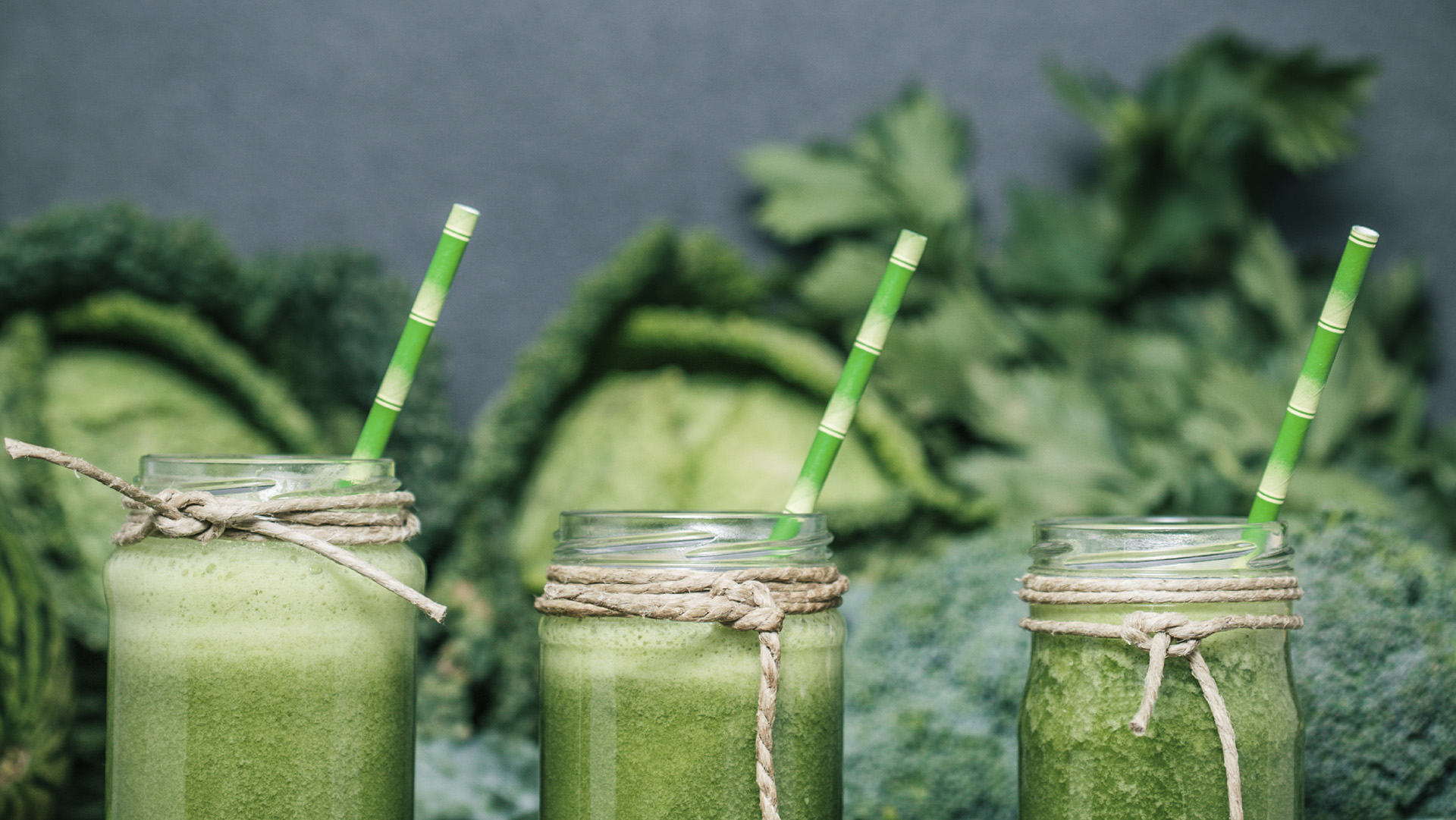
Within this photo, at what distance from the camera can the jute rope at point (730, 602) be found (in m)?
0.58

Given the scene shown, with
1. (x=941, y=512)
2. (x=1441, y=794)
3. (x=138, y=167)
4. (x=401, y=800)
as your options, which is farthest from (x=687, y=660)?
(x=138, y=167)

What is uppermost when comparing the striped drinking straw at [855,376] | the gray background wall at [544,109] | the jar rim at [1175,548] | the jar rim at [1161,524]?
the gray background wall at [544,109]

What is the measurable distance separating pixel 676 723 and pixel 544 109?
1062 millimetres

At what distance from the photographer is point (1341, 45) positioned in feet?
4.90

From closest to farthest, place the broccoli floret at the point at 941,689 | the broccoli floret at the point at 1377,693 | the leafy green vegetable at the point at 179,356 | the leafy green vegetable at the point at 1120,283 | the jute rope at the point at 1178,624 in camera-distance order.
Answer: the jute rope at the point at 1178,624, the broccoli floret at the point at 1377,693, the broccoli floret at the point at 941,689, the leafy green vegetable at the point at 179,356, the leafy green vegetable at the point at 1120,283

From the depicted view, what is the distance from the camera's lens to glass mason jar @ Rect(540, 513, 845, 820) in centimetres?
59

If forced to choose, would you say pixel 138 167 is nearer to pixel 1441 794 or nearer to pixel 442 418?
pixel 442 418

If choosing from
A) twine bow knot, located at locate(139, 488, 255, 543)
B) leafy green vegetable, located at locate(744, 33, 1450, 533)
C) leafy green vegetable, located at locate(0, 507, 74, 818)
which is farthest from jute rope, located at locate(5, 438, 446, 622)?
leafy green vegetable, located at locate(744, 33, 1450, 533)

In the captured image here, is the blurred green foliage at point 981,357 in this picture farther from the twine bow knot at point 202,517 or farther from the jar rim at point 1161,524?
the twine bow knot at point 202,517

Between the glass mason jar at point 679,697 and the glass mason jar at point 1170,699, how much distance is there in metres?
0.14

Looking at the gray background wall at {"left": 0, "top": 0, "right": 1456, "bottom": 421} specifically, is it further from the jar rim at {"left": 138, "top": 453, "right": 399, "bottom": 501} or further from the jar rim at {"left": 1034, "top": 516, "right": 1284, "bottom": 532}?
the jar rim at {"left": 1034, "top": 516, "right": 1284, "bottom": 532}

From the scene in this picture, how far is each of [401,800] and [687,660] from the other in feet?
0.70

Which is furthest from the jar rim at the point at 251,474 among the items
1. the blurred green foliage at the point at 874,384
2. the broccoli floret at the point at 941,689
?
the broccoli floret at the point at 941,689

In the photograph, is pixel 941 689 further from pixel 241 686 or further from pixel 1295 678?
pixel 241 686
